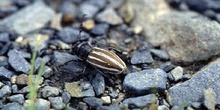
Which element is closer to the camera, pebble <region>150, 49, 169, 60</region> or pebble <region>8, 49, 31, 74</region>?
pebble <region>8, 49, 31, 74</region>

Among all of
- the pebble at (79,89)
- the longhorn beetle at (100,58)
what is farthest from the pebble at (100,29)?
the pebble at (79,89)

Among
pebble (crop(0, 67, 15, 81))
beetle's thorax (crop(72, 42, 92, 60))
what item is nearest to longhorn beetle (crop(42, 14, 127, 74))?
beetle's thorax (crop(72, 42, 92, 60))

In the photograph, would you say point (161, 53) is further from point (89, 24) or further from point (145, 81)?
point (89, 24)

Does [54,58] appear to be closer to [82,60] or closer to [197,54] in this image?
[82,60]

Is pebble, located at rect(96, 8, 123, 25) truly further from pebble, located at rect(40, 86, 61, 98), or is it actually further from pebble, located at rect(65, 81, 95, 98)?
pebble, located at rect(40, 86, 61, 98)

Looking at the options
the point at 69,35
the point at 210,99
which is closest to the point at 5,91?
the point at 69,35
